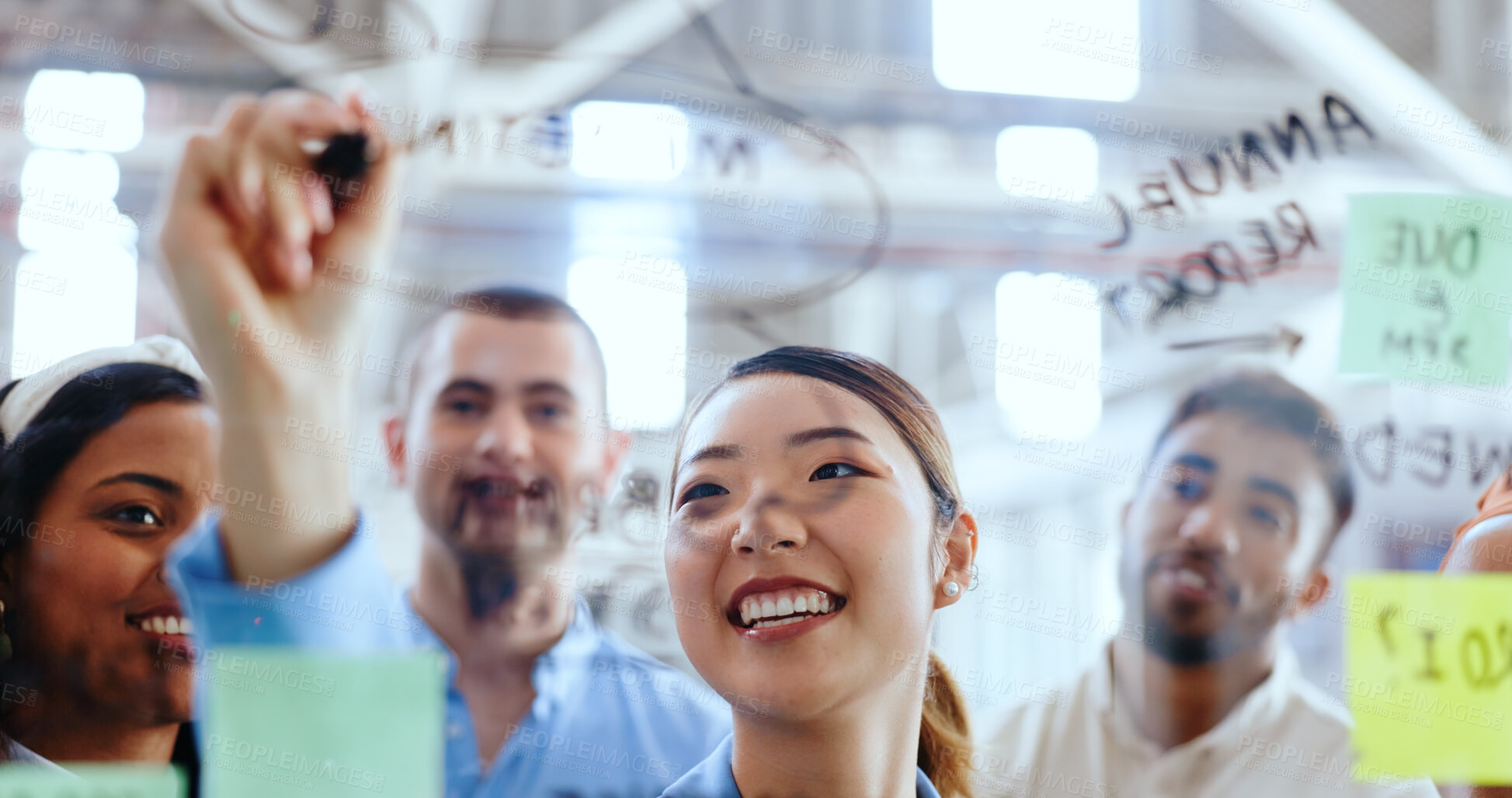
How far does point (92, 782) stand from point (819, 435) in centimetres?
64

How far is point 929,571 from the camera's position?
99 cm

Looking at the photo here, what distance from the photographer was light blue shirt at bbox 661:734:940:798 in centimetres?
97

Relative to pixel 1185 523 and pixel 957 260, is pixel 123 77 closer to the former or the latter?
pixel 957 260

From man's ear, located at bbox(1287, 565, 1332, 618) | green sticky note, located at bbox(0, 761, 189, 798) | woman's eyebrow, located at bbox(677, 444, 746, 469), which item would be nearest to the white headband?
green sticky note, located at bbox(0, 761, 189, 798)

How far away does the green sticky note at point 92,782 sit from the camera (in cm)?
96

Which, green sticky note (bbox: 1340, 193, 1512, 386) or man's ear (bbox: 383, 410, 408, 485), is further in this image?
green sticky note (bbox: 1340, 193, 1512, 386)

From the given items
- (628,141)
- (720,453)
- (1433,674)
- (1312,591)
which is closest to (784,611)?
(720,453)

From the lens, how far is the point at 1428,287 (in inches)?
46.5

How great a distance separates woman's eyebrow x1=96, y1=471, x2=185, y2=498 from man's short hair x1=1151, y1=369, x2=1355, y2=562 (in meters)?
0.83

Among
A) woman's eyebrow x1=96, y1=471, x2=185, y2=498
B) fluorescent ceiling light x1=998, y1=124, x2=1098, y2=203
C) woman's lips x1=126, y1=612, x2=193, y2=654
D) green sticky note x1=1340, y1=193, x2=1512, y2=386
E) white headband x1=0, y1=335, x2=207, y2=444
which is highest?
fluorescent ceiling light x1=998, y1=124, x2=1098, y2=203

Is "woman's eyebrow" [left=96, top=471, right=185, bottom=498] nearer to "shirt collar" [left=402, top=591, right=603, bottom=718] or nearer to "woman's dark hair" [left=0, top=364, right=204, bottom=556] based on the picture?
"woman's dark hair" [left=0, top=364, right=204, bottom=556]

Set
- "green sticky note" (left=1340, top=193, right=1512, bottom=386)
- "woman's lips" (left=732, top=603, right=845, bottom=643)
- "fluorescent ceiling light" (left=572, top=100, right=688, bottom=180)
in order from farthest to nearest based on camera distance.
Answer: "green sticky note" (left=1340, top=193, right=1512, bottom=386), "fluorescent ceiling light" (left=572, top=100, right=688, bottom=180), "woman's lips" (left=732, top=603, right=845, bottom=643)

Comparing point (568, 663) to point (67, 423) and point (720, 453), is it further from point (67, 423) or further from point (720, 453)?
point (67, 423)

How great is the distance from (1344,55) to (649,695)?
0.89m
